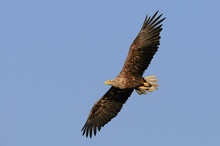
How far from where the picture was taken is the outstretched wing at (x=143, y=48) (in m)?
19.0

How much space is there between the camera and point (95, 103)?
20.6m

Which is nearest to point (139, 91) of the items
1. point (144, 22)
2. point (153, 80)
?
point (153, 80)

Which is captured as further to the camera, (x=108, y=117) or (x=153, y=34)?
(x=108, y=117)

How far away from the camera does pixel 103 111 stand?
A: 2075 centimetres

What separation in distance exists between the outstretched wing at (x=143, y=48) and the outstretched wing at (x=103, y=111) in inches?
57.9

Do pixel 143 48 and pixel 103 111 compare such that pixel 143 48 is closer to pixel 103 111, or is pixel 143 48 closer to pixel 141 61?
pixel 141 61

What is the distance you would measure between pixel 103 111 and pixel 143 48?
274 centimetres

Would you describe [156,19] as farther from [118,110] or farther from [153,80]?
[118,110]

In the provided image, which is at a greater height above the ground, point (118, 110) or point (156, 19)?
point (156, 19)

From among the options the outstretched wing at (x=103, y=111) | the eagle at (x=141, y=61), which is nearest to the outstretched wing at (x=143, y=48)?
the eagle at (x=141, y=61)

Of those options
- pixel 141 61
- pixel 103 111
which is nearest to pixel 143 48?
pixel 141 61

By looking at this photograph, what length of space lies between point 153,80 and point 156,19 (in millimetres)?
1703

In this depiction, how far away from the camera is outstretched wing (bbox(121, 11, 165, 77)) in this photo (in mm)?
19000

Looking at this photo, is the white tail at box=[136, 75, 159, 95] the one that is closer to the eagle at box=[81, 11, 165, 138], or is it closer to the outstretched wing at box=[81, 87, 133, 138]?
the eagle at box=[81, 11, 165, 138]
